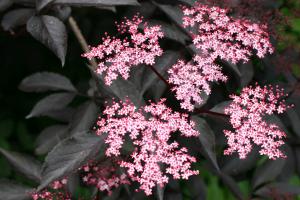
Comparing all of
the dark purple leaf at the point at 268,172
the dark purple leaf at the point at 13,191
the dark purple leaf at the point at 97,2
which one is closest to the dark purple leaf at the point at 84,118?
the dark purple leaf at the point at 13,191

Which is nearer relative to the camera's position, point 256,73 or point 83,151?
point 83,151

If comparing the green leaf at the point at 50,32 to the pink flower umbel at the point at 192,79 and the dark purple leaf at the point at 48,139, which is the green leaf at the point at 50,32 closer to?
the pink flower umbel at the point at 192,79

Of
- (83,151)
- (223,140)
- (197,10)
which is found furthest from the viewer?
(223,140)

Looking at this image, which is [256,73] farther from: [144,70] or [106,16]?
[106,16]

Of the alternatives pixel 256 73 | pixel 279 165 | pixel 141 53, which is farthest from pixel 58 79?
pixel 279 165

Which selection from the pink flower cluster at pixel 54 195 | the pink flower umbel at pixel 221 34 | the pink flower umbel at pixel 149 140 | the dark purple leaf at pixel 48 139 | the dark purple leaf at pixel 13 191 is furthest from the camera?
the dark purple leaf at pixel 48 139

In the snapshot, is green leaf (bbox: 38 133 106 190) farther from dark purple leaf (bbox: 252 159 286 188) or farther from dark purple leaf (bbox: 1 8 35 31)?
dark purple leaf (bbox: 252 159 286 188)

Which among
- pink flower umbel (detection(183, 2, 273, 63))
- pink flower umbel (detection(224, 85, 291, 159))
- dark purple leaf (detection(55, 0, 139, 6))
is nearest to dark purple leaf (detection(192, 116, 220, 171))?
pink flower umbel (detection(224, 85, 291, 159))
